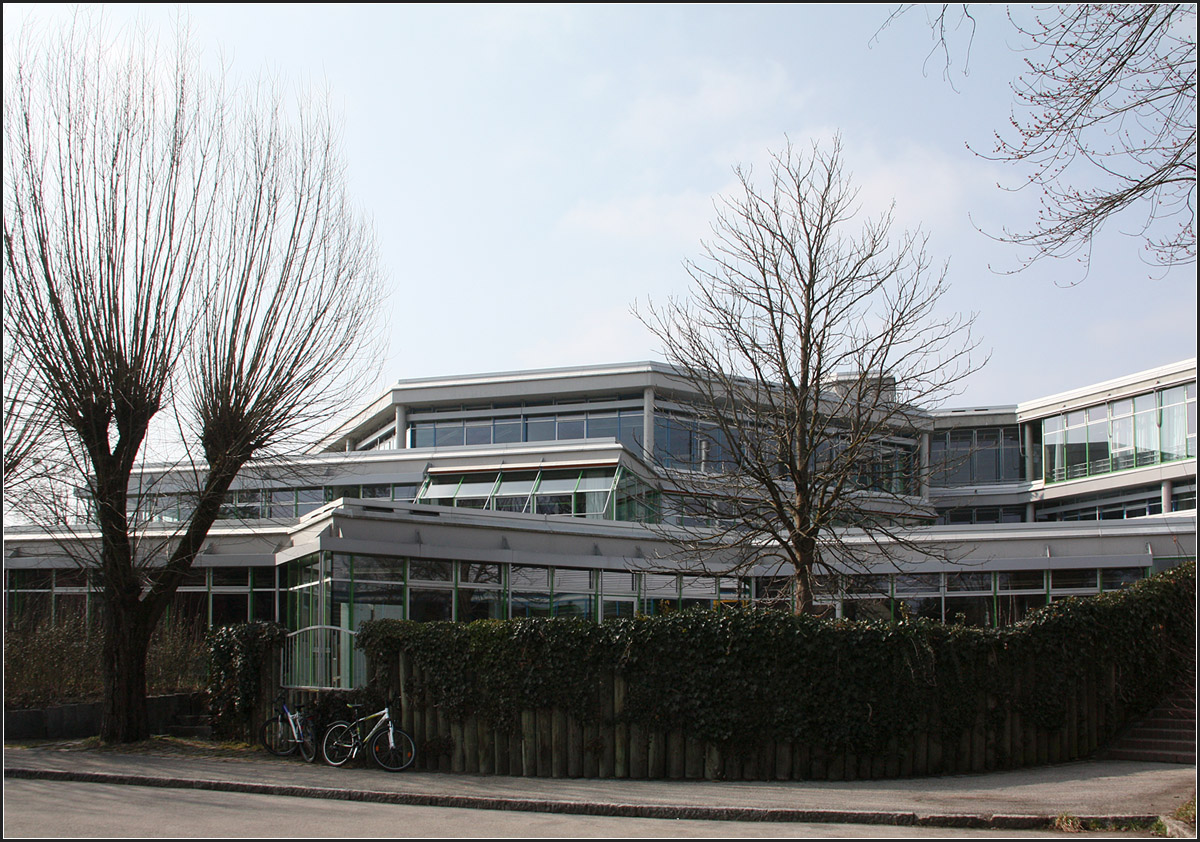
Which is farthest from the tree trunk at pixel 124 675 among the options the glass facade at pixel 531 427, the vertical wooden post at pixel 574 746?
the glass facade at pixel 531 427

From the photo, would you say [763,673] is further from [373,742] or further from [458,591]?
[458,591]

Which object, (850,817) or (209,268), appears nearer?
(850,817)

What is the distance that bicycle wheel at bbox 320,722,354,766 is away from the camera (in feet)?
44.9

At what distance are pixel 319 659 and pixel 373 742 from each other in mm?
2474

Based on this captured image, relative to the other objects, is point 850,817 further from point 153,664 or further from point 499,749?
point 153,664

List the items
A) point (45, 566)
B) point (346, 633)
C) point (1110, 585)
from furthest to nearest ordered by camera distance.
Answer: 1. point (45, 566)
2. point (1110, 585)
3. point (346, 633)

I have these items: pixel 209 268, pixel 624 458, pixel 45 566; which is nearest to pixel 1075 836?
pixel 209 268

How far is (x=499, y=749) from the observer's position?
13.2m

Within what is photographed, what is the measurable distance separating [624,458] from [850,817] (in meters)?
20.9

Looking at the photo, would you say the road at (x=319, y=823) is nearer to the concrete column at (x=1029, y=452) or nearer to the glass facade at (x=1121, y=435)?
the glass facade at (x=1121, y=435)

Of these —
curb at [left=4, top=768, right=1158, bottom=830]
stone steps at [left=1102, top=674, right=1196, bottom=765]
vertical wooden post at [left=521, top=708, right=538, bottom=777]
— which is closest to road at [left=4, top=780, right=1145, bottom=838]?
curb at [left=4, top=768, right=1158, bottom=830]

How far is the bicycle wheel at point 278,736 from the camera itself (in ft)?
48.1

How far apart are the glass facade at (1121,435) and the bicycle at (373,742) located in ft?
101

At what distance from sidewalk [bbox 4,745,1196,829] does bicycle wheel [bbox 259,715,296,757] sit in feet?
1.62
